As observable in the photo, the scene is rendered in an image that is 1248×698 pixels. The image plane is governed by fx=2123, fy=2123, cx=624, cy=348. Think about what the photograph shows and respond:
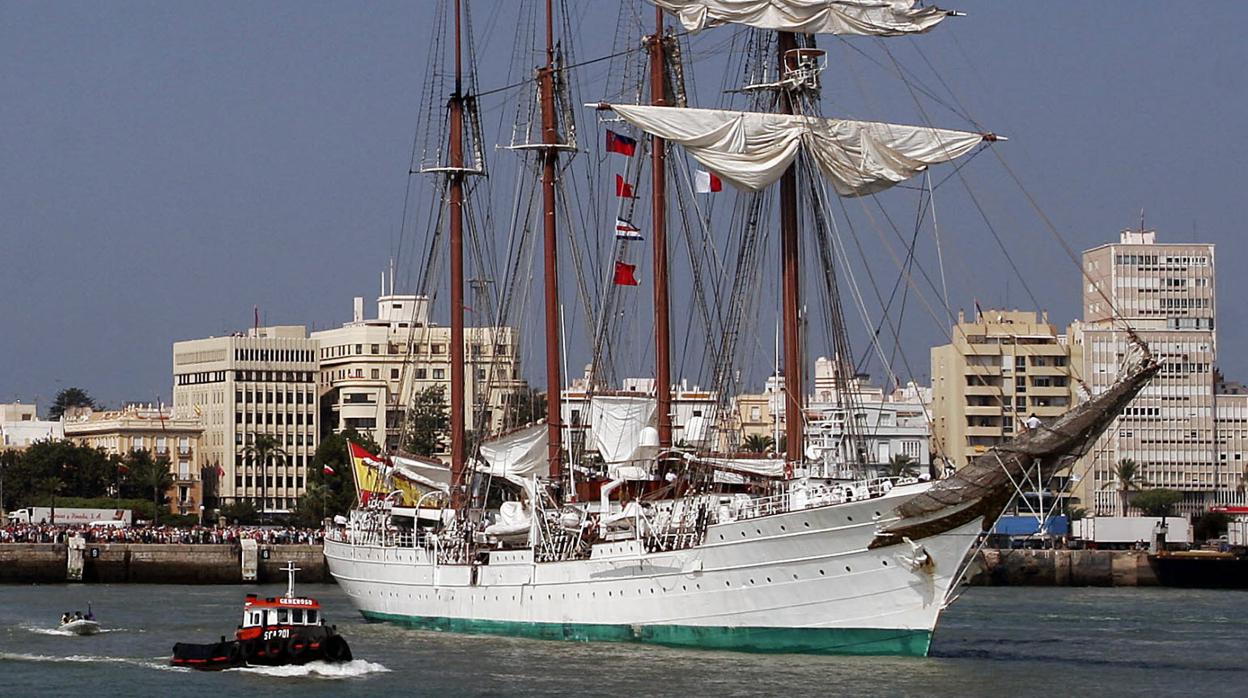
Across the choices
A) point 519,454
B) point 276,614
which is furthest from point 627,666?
point 519,454

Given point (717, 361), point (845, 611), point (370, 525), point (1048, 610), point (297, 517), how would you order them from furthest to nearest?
point (297, 517)
point (1048, 610)
point (370, 525)
point (717, 361)
point (845, 611)

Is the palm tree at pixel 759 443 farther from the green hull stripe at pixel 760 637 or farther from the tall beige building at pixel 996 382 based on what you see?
the green hull stripe at pixel 760 637

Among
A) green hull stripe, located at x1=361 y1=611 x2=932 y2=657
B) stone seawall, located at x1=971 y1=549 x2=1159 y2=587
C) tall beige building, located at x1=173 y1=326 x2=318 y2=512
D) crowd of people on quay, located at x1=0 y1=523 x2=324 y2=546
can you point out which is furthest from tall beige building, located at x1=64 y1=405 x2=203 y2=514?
green hull stripe, located at x1=361 y1=611 x2=932 y2=657

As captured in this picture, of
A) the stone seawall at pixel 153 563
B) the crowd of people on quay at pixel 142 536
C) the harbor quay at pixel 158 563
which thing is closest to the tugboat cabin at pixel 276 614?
the harbor quay at pixel 158 563

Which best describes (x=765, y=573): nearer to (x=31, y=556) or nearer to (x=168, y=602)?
(x=168, y=602)

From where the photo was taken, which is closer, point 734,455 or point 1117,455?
point 734,455

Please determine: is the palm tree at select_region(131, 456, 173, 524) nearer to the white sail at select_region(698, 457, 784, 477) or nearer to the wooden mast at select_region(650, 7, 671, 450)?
the wooden mast at select_region(650, 7, 671, 450)

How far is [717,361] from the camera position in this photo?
71.6 m

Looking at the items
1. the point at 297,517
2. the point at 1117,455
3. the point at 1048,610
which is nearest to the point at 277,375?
the point at 297,517

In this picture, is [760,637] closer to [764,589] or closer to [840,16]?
[764,589]

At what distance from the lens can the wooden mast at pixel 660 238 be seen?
75.0 metres

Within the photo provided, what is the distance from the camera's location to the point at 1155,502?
166250mm

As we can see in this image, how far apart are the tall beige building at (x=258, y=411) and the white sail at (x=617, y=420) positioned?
4525 inches

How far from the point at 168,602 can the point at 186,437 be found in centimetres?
10059
